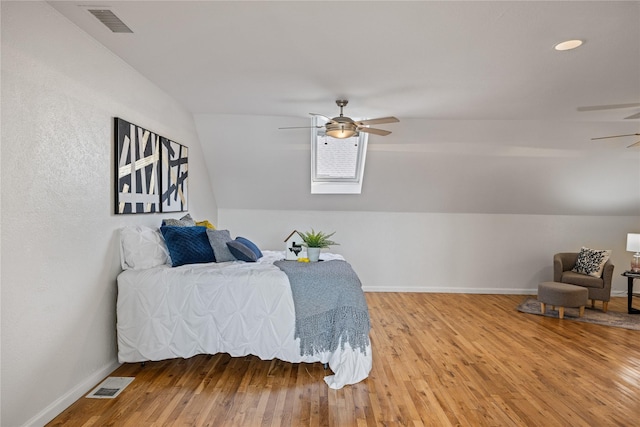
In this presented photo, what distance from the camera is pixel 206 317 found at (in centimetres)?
315

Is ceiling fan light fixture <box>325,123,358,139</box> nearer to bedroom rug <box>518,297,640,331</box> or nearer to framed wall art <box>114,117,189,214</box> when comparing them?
framed wall art <box>114,117,189,214</box>

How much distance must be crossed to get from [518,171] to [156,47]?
505cm

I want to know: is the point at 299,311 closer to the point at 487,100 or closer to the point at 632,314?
the point at 487,100

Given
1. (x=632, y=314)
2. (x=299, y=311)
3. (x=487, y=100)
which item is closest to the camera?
(x=299, y=311)

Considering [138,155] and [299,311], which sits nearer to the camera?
[299,311]

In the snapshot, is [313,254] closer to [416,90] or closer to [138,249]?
[138,249]

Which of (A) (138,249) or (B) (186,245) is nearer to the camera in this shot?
(A) (138,249)

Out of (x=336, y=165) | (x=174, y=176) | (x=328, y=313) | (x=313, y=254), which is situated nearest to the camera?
(x=328, y=313)

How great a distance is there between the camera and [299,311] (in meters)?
3.15

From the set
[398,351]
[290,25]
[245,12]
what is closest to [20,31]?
[245,12]

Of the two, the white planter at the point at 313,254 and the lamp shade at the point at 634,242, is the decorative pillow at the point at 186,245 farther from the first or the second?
the lamp shade at the point at 634,242

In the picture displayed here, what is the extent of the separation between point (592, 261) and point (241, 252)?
4.96 metres

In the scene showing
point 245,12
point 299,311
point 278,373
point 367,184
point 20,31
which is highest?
point 245,12

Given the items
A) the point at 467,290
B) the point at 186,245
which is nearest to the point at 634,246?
the point at 467,290
